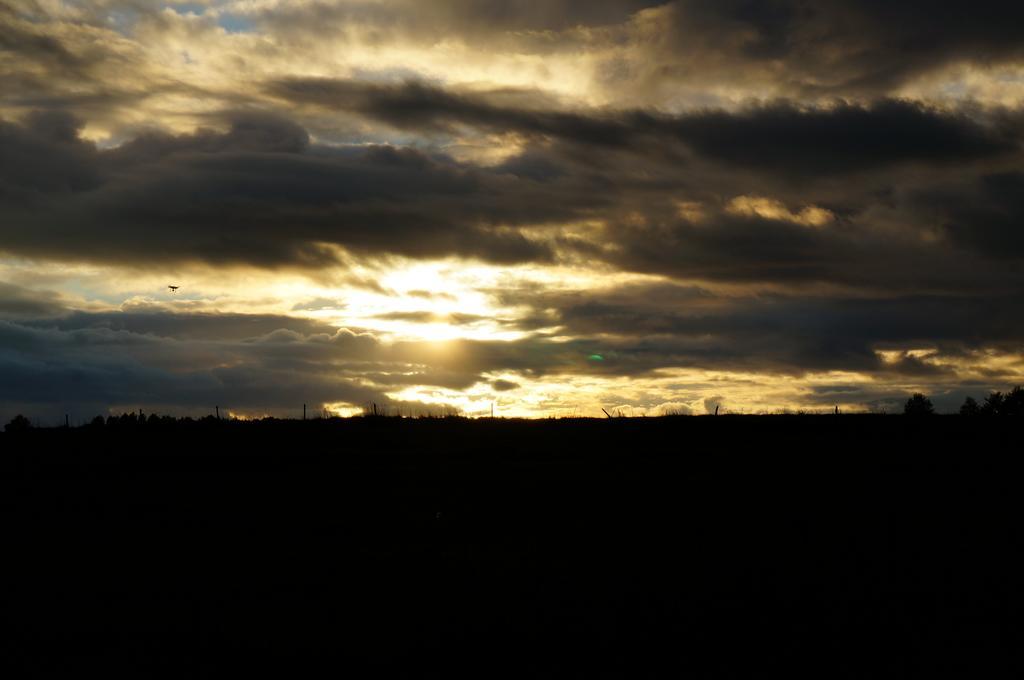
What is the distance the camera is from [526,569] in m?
21.2

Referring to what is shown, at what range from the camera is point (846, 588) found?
64.1 feet

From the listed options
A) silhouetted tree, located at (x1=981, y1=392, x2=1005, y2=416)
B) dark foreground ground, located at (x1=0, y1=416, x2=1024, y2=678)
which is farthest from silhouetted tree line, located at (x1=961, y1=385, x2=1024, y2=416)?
dark foreground ground, located at (x1=0, y1=416, x2=1024, y2=678)

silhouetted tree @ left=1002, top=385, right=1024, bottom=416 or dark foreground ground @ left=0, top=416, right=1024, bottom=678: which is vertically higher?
silhouetted tree @ left=1002, top=385, right=1024, bottom=416

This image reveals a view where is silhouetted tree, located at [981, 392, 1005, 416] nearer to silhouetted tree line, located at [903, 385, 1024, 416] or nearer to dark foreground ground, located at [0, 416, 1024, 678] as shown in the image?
silhouetted tree line, located at [903, 385, 1024, 416]

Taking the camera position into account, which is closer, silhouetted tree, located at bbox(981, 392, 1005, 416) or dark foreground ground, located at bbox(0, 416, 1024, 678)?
dark foreground ground, located at bbox(0, 416, 1024, 678)

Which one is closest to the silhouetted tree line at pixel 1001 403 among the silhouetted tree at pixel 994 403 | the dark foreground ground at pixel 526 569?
the silhouetted tree at pixel 994 403

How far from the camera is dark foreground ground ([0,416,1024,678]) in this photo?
49.2ft

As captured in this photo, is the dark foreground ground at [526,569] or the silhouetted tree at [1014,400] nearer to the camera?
the dark foreground ground at [526,569]

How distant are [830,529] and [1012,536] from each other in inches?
181

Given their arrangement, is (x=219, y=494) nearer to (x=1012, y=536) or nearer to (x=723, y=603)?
(x=723, y=603)

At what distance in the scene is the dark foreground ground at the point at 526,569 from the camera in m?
15.0

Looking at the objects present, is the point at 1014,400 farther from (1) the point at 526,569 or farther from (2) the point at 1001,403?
(1) the point at 526,569

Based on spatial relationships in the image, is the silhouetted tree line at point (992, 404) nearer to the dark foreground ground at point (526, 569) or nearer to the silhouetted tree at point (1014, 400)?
the silhouetted tree at point (1014, 400)

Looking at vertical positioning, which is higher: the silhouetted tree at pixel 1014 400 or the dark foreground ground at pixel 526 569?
the silhouetted tree at pixel 1014 400
